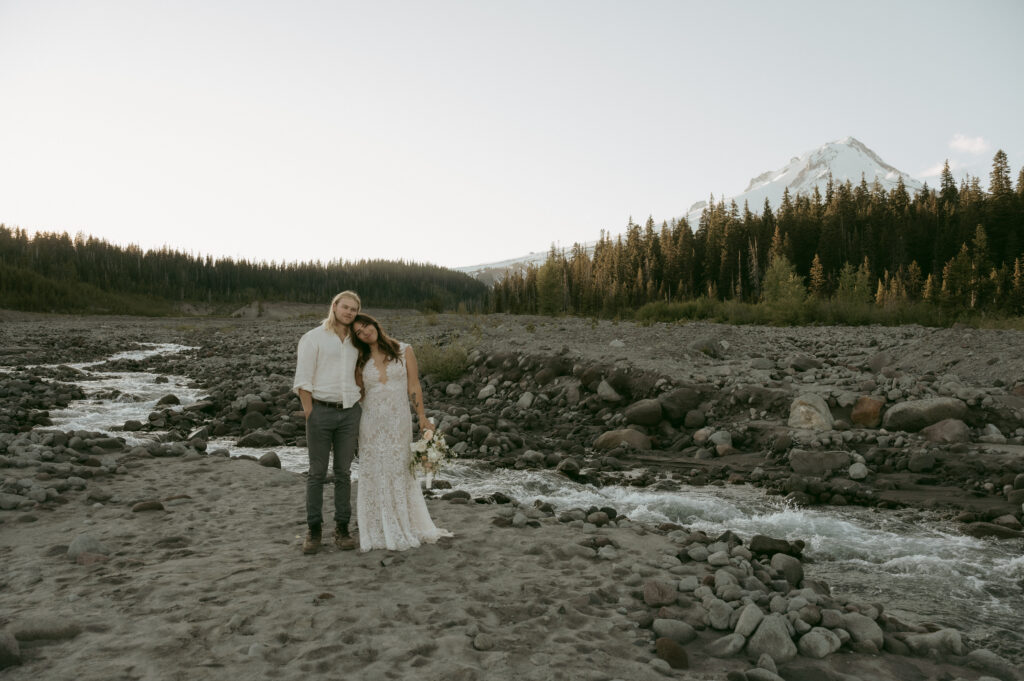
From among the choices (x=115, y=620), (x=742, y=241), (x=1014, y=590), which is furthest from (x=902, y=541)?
(x=742, y=241)

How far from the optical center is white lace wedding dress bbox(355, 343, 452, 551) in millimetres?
5652

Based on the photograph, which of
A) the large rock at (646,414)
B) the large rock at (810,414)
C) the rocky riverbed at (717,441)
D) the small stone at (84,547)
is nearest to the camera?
the rocky riverbed at (717,441)

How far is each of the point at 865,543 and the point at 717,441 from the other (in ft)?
13.0

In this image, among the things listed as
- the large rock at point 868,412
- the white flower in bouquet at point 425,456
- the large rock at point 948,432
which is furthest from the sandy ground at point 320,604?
→ the large rock at point 868,412

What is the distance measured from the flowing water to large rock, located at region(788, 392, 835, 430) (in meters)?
2.25

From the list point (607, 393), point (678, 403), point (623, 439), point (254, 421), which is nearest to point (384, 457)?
point (623, 439)

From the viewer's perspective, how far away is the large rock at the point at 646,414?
11.6m

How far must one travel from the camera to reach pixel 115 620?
4039 millimetres

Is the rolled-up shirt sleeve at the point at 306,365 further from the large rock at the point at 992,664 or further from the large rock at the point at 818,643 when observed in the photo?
the large rock at the point at 992,664

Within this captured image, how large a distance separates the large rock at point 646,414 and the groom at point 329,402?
7.20 metres

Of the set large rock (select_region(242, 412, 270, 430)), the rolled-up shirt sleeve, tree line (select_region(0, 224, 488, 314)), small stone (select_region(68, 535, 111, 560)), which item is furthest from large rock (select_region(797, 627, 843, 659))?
tree line (select_region(0, 224, 488, 314))

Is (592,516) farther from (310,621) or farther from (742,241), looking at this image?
(742,241)

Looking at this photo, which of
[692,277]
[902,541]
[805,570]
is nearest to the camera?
[805,570]

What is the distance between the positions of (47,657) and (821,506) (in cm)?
814
